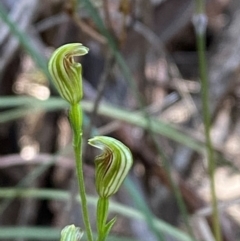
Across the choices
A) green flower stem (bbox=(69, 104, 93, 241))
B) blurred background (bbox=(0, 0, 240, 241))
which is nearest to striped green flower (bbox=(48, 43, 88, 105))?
green flower stem (bbox=(69, 104, 93, 241))

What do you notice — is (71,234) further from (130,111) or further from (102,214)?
(130,111)

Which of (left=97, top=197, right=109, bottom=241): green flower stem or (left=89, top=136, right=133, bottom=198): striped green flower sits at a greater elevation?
(left=89, top=136, right=133, bottom=198): striped green flower

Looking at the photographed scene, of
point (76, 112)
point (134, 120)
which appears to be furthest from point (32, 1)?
point (76, 112)

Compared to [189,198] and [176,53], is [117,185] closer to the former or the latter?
[189,198]

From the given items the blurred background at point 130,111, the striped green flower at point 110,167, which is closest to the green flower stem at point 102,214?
the striped green flower at point 110,167

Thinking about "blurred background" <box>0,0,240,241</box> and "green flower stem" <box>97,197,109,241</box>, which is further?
"blurred background" <box>0,0,240,241</box>

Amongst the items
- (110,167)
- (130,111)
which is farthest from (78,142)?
(130,111)

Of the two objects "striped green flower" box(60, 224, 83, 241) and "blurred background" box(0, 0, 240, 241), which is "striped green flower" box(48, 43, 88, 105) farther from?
"blurred background" box(0, 0, 240, 241)
